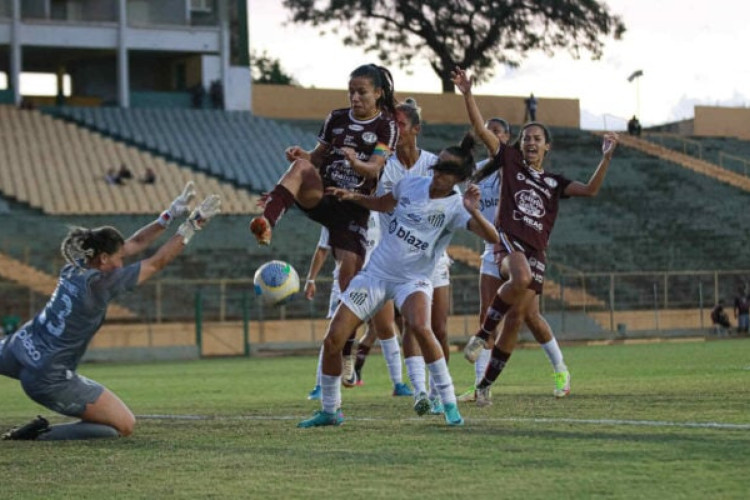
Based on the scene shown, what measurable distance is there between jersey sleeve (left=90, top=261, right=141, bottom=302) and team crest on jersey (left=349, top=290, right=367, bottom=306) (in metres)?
1.47

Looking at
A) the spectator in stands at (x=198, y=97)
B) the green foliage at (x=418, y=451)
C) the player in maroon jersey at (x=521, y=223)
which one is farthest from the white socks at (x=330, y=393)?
the spectator in stands at (x=198, y=97)

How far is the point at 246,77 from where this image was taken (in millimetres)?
51000

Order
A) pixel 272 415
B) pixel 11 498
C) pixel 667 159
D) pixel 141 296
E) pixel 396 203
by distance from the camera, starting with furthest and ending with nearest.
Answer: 1. pixel 667 159
2. pixel 141 296
3. pixel 272 415
4. pixel 396 203
5. pixel 11 498

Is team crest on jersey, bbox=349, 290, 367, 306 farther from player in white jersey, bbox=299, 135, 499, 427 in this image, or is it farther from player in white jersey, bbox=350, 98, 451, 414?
player in white jersey, bbox=350, 98, 451, 414

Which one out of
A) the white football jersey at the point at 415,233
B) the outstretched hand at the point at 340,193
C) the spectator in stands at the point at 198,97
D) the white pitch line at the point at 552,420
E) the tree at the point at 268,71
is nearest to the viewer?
the white pitch line at the point at 552,420

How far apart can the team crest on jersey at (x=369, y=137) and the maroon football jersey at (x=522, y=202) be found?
1343mm

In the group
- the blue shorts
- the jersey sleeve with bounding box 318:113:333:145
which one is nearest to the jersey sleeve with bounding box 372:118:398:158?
the jersey sleeve with bounding box 318:113:333:145

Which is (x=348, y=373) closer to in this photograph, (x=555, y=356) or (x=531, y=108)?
(x=555, y=356)

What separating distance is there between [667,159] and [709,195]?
389 cm

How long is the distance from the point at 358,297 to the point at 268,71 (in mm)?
77366

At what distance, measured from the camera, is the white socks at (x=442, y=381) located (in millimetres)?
9672

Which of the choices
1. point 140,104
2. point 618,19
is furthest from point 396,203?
point 618,19

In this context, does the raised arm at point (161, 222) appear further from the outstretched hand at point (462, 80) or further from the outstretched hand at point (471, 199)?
the outstretched hand at point (462, 80)

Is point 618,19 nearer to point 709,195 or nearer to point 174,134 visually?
point 709,195
